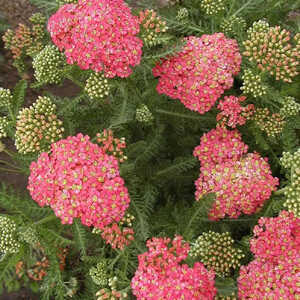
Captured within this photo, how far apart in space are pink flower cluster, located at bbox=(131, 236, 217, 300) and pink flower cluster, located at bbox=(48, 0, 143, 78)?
1.67 m

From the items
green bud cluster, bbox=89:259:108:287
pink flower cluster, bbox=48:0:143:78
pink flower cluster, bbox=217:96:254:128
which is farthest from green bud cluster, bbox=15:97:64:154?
pink flower cluster, bbox=217:96:254:128

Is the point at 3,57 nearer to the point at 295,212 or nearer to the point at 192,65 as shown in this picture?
the point at 192,65

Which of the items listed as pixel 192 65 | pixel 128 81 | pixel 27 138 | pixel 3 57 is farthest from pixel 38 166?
pixel 3 57

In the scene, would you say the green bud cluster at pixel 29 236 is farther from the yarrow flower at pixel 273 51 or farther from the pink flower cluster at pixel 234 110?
the yarrow flower at pixel 273 51

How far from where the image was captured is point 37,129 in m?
3.53

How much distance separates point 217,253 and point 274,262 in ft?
1.77

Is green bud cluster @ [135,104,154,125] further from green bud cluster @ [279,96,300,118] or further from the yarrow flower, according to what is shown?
green bud cluster @ [279,96,300,118]

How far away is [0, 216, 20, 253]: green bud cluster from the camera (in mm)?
3420

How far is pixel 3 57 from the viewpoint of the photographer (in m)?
7.52

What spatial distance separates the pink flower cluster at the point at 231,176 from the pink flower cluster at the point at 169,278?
754mm

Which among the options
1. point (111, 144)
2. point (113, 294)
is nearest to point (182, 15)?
point (111, 144)

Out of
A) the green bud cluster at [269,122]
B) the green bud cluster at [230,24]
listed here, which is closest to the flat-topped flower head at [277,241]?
the green bud cluster at [269,122]

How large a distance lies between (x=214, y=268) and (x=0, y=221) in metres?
2.11

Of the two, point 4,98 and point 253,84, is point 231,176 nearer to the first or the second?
point 253,84
